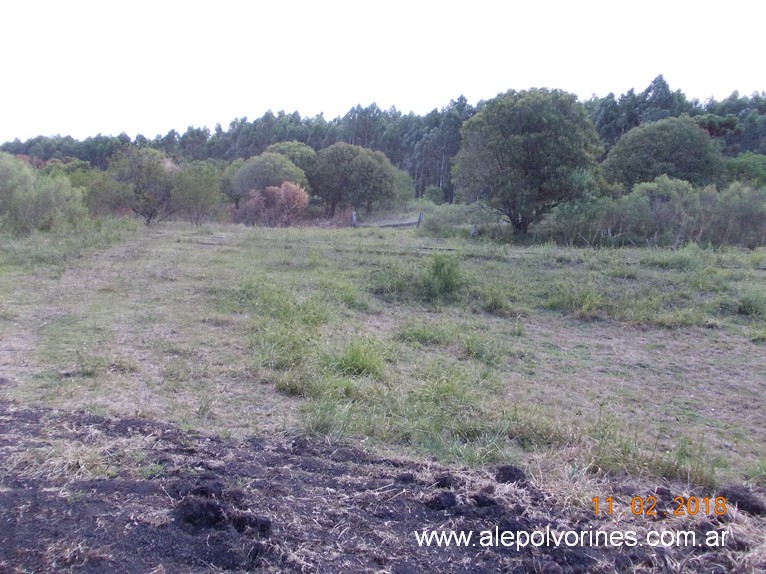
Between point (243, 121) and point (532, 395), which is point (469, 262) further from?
point (243, 121)

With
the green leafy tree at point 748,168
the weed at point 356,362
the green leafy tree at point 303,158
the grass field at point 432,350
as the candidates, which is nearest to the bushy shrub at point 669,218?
the grass field at point 432,350

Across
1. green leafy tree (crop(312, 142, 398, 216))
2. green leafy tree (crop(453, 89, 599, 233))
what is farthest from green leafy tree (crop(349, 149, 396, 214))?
green leafy tree (crop(453, 89, 599, 233))

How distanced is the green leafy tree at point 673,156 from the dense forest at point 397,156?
39 millimetres

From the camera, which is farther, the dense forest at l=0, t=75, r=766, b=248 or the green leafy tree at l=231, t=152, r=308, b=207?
the green leafy tree at l=231, t=152, r=308, b=207

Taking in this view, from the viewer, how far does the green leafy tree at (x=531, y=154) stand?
714 inches

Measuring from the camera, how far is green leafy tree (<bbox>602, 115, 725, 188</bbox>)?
22703 mm

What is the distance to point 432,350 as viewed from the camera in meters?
7.01

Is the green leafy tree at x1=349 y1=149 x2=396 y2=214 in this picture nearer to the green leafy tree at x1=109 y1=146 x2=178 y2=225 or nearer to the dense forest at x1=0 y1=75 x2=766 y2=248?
the dense forest at x1=0 y1=75 x2=766 y2=248

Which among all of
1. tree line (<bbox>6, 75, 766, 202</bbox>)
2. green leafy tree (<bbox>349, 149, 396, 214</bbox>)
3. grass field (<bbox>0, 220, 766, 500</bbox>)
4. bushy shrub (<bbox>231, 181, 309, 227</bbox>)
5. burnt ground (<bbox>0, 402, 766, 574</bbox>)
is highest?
tree line (<bbox>6, 75, 766, 202</bbox>)

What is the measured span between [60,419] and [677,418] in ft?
15.6

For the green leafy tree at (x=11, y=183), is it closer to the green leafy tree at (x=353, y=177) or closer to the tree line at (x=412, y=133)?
the tree line at (x=412, y=133)

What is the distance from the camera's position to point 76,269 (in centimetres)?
1140

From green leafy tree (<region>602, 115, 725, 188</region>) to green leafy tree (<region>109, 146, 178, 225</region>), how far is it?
16.9m

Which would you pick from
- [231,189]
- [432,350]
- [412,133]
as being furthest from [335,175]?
[432,350]
